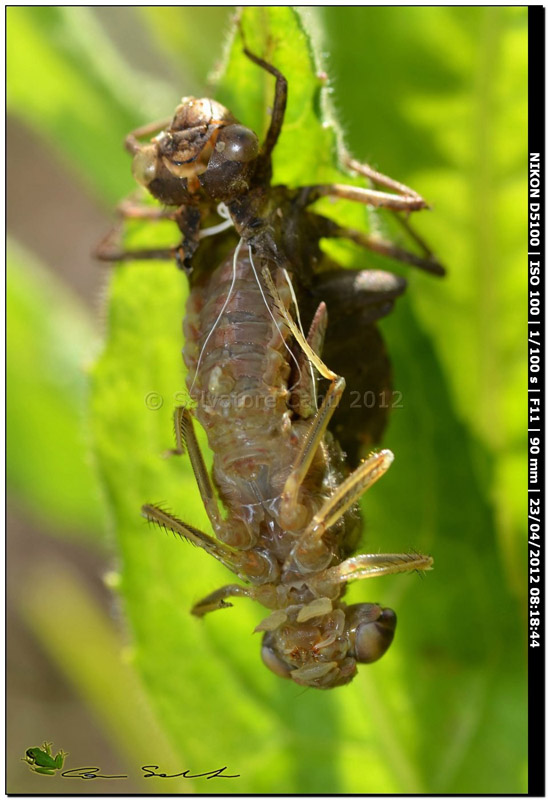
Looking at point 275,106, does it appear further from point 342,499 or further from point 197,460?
point 342,499

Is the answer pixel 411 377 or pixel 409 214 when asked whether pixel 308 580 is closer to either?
pixel 411 377

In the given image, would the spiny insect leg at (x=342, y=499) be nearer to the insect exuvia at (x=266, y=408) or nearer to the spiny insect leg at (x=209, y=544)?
the insect exuvia at (x=266, y=408)

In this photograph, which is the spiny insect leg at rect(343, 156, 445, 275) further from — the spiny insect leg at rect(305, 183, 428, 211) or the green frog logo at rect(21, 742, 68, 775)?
the green frog logo at rect(21, 742, 68, 775)

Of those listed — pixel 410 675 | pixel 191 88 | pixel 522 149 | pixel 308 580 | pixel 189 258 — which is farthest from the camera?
pixel 191 88

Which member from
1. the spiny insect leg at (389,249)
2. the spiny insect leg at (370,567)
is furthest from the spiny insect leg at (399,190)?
the spiny insect leg at (370,567)

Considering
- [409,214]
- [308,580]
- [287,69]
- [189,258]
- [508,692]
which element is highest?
[287,69]

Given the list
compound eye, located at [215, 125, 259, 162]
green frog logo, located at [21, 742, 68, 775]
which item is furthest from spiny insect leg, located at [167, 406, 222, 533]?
green frog logo, located at [21, 742, 68, 775]

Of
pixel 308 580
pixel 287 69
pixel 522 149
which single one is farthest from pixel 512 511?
pixel 287 69
